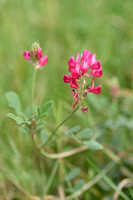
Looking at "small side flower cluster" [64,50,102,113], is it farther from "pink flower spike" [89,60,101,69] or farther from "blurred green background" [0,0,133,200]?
"blurred green background" [0,0,133,200]

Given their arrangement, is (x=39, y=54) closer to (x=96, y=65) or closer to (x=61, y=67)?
(x=96, y=65)

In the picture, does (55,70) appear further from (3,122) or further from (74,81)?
(74,81)

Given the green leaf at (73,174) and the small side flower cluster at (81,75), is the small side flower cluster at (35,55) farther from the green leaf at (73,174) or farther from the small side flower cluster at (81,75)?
the green leaf at (73,174)

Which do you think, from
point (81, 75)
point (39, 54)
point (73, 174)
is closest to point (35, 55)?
point (39, 54)

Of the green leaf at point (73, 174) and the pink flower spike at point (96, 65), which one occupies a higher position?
the pink flower spike at point (96, 65)

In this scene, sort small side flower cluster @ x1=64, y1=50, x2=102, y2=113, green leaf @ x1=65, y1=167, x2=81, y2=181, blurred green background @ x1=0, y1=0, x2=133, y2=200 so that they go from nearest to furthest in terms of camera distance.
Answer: small side flower cluster @ x1=64, y1=50, x2=102, y2=113 < green leaf @ x1=65, y1=167, x2=81, y2=181 < blurred green background @ x1=0, y1=0, x2=133, y2=200

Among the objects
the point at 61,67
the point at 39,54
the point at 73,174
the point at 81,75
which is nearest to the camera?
the point at 81,75

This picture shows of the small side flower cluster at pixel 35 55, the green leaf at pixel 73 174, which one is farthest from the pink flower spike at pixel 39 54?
the green leaf at pixel 73 174

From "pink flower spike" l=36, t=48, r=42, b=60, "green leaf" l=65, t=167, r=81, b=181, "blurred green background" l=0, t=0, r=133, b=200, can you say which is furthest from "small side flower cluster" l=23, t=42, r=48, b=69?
"green leaf" l=65, t=167, r=81, b=181

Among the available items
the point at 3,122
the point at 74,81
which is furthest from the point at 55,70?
the point at 74,81
